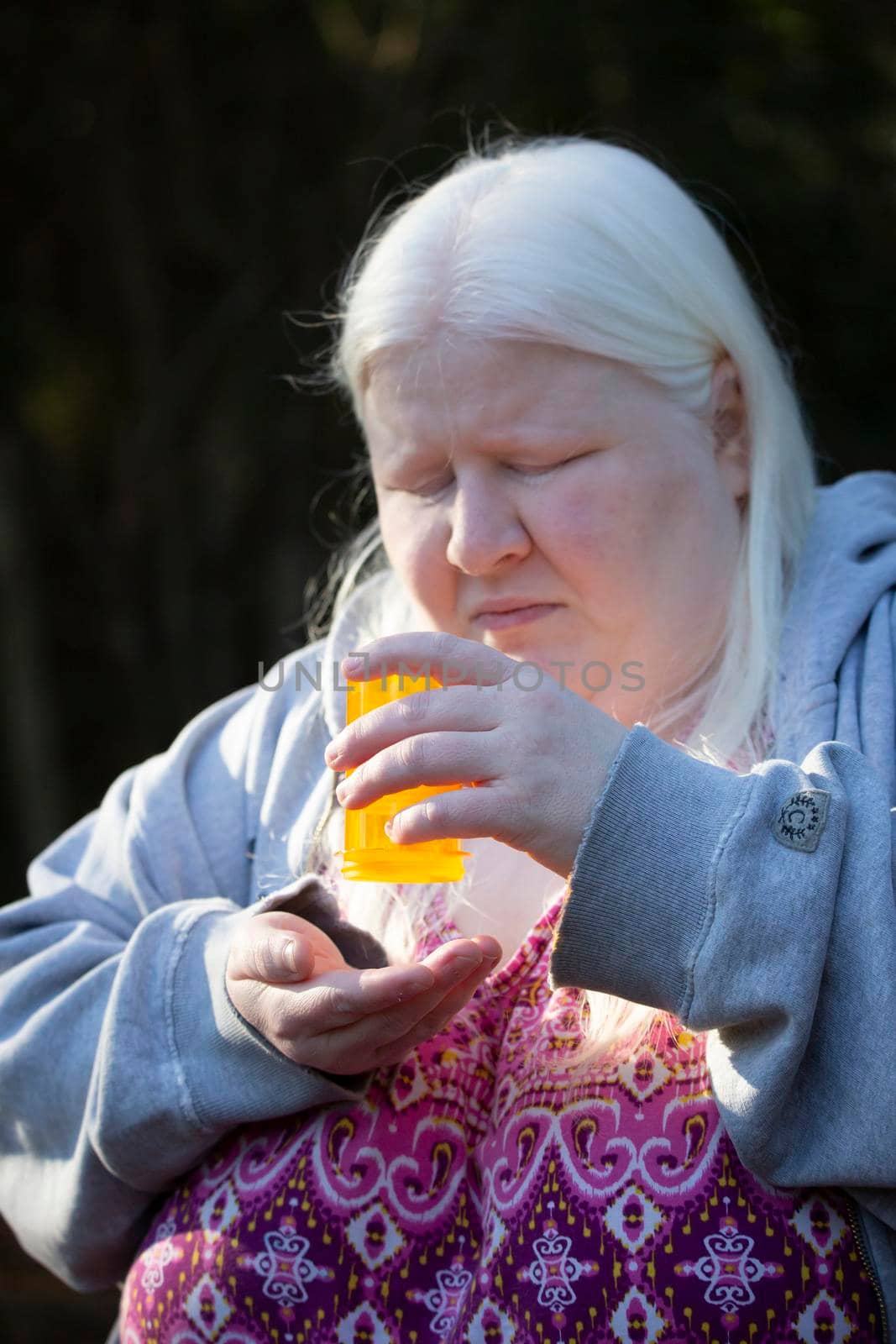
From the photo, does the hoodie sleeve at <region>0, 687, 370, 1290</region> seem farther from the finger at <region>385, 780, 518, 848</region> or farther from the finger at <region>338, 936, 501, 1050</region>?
the finger at <region>385, 780, 518, 848</region>

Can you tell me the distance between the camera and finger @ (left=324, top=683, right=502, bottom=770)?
1.27 m

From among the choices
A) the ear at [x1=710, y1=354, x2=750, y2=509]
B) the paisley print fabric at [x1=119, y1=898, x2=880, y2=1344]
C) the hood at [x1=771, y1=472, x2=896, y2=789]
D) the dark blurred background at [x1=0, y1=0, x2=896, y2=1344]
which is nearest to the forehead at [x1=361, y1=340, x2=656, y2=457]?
the ear at [x1=710, y1=354, x2=750, y2=509]

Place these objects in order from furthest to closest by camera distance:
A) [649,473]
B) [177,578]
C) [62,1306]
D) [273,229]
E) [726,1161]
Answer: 1. [177,578]
2. [273,229]
3. [62,1306]
4. [649,473]
5. [726,1161]

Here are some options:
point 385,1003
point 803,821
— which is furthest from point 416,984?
point 803,821

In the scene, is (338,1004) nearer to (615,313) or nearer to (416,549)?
(416,549)

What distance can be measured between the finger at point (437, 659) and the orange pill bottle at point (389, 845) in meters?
0.02

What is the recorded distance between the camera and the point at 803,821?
124cm

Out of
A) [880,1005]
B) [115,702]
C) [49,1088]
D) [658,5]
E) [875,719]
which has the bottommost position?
[115,702]

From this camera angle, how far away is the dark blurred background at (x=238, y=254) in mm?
3588

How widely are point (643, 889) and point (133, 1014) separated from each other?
0.68 meters

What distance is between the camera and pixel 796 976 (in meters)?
1.19

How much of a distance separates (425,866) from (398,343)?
67cm

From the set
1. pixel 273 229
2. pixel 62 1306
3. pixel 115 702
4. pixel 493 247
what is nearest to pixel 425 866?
pixel 493 247

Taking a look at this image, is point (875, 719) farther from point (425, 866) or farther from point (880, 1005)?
point (425, 866)
